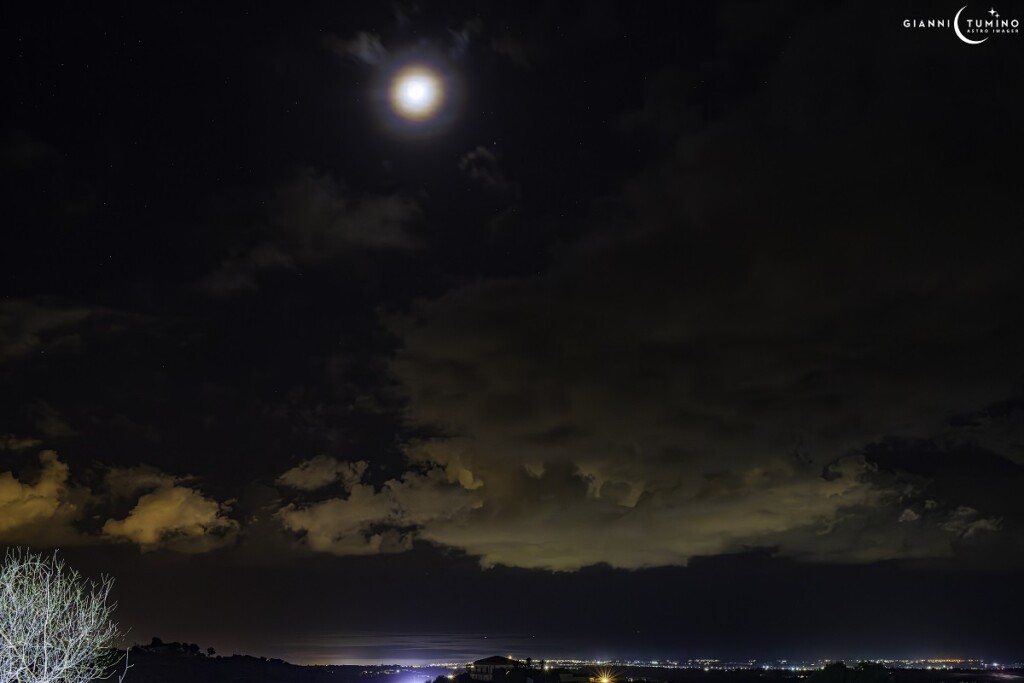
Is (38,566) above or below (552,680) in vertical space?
above

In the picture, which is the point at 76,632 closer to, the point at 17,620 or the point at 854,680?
the point at 17,620

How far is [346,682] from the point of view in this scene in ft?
650

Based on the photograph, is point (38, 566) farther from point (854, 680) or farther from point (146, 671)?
point (146, 671)

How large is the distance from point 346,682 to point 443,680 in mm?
66677

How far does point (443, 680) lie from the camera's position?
470 ft

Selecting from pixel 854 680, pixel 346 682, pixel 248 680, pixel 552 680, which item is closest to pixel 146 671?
pixel 248 680

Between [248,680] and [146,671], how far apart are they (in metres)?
30.4

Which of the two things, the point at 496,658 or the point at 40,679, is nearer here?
the point at 40,679

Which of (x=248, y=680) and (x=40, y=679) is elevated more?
(x=40, y=679)

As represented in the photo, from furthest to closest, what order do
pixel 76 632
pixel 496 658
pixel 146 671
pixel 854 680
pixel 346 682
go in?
pixel 346 682, pixel 146 671, pixel 496 658, pixel 854 680, pixel 76 632

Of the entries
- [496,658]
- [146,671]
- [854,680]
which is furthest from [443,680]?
[854,680]

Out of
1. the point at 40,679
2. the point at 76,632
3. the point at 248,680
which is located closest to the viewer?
the point at 40,679

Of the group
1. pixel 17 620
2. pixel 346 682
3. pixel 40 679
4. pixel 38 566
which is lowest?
pixel 346 682

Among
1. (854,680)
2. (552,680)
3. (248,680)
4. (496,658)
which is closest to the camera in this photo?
(854,680)
